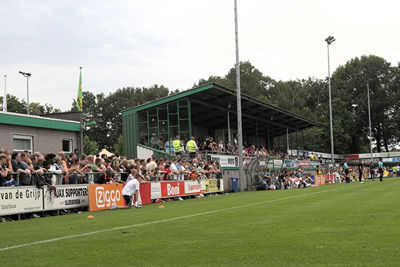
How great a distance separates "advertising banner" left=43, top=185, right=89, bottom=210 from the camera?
656 inches

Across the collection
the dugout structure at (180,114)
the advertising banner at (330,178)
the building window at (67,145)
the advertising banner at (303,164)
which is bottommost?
the advertising banner at (330,178)

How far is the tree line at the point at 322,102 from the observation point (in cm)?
9319

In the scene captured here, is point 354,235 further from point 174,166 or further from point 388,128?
point 388,128

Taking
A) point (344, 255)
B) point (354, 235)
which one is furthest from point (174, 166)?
point (344, 255)

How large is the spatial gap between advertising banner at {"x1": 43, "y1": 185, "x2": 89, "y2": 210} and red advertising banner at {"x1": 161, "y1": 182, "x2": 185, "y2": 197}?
5.81 m

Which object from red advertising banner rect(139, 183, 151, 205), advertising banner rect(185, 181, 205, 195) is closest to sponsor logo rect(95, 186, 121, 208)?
red advertising banner rect(139, 183, 151, 205)

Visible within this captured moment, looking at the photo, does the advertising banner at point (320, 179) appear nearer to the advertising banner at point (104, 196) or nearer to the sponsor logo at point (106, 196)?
the advertising banner at point (104, 196)

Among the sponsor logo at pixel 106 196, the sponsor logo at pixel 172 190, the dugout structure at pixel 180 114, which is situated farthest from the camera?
the dugout structure at pixel 180 114

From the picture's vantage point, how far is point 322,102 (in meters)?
100

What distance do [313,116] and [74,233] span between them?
9063 centimetres

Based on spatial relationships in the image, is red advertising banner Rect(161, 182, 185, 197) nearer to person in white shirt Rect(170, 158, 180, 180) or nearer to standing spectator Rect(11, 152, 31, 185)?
person in white shirt Rect(170, 158, 180, 180)

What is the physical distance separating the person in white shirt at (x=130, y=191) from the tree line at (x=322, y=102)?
68454 mm

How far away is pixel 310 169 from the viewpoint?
52.3 meters

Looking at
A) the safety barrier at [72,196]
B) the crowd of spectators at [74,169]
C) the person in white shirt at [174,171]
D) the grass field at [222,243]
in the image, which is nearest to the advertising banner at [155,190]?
the safety barrier at [72,196]
